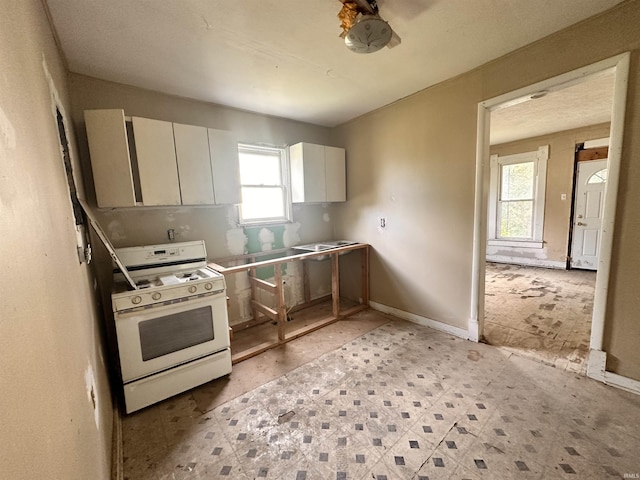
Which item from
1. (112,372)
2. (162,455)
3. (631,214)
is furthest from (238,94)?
(631,214)

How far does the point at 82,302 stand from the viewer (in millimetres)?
1341

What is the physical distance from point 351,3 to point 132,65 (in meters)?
1.74

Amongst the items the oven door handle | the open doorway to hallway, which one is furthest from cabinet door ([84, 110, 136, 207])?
the open doorway to hallway

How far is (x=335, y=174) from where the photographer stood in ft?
11.8

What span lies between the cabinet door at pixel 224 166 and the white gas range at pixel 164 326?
2.44 ft

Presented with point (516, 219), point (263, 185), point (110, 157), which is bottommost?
point (516, 219)

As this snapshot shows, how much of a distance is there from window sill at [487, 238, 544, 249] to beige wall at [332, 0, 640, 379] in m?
3.91

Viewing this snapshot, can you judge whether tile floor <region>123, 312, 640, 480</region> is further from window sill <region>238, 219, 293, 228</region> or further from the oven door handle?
window sill <region>238, 219, 293, 228</region>

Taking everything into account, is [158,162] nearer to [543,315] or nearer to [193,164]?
[193,164]

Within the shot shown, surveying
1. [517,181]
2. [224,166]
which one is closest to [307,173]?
[224,166]

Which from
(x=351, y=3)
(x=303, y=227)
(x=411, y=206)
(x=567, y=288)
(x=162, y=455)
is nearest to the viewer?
(x=351, y=3)

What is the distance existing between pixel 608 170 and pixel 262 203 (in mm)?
3143

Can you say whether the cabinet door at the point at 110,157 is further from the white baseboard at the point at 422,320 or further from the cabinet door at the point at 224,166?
the white baseboard at the point at 422,320

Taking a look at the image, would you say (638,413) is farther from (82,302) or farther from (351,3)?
(82,302)
